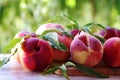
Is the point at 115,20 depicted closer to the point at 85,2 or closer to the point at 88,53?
the point at 85,2

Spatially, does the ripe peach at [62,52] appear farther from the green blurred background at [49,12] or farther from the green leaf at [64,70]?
the green blurred background at [49,12]

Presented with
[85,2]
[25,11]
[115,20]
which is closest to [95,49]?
[85,2]

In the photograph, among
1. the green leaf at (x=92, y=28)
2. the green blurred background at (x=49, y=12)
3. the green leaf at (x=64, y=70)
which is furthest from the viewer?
the green blurred background at (x=49, y=12)

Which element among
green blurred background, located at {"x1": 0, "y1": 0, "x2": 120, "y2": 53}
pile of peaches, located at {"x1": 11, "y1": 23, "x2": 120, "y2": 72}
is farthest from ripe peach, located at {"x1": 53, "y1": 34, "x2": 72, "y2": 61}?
green blurred background, located at {"x1": 0, "y1": 0, "x2": 120, "y2": 53}

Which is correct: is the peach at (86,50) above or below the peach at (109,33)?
below

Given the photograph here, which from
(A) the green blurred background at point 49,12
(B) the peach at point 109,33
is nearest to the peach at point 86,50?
(B) the peach at point 109,33

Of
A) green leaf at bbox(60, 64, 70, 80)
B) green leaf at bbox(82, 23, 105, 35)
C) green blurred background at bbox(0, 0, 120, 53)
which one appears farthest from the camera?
green blurred background at bbox(0, 0, 120, 53)

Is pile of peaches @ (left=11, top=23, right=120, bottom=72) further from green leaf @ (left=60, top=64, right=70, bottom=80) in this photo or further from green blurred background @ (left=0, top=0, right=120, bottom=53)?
green blurred background @ (left=0, top=0, right=120, bottom=53)
